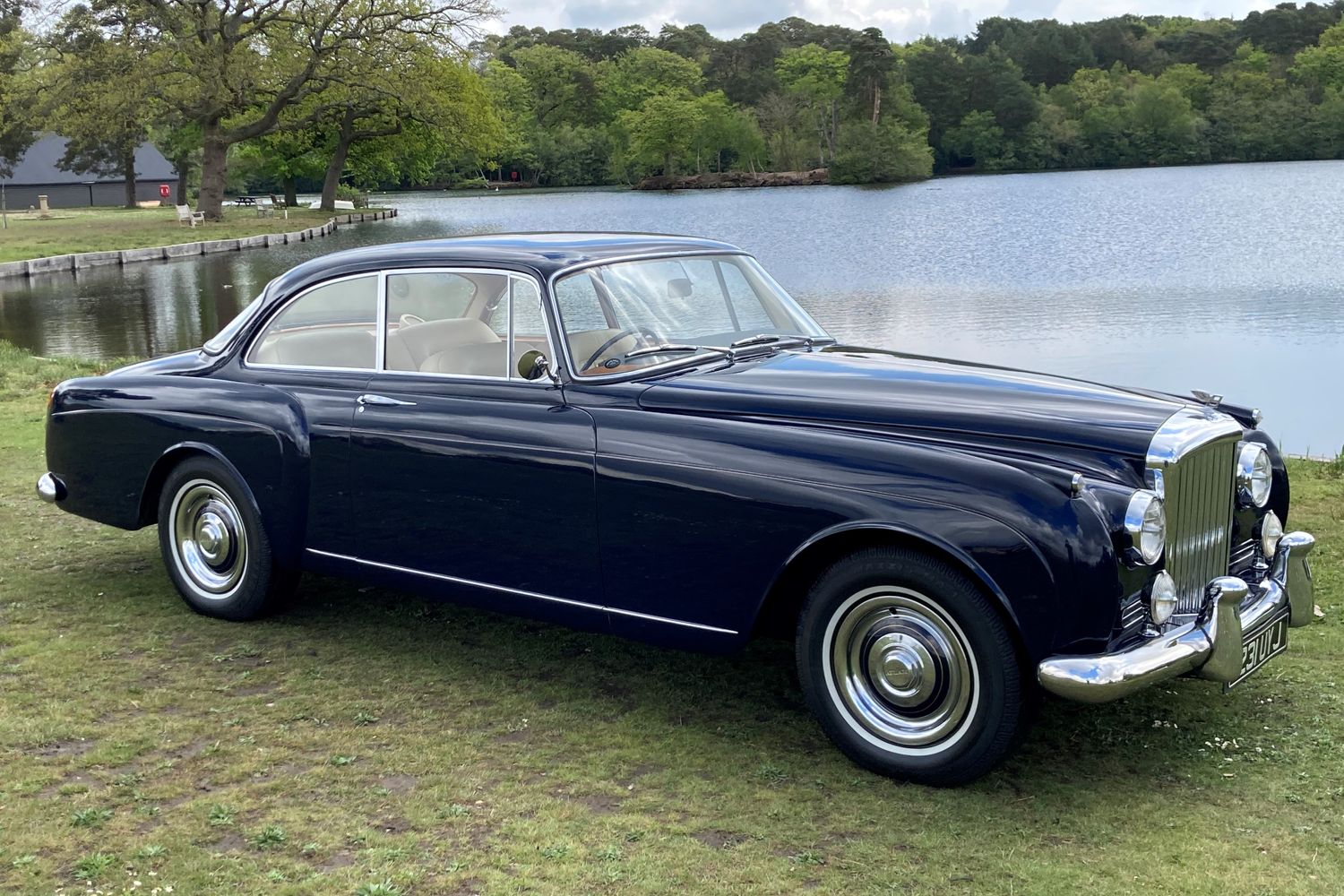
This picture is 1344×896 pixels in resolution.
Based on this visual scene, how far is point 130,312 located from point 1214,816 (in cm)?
2631

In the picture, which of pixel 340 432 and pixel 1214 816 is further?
pixel 340 432

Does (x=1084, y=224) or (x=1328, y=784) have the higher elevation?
(x=1084, y=224)

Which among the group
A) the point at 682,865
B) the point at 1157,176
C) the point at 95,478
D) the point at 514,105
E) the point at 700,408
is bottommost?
the point at 682,865

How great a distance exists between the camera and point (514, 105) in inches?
4633

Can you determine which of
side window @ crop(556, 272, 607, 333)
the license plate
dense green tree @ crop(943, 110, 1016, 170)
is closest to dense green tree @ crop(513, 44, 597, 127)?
dense green tree @ crop(943, 110, 1016, 170)

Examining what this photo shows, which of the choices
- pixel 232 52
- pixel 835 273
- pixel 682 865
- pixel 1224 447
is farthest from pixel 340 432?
pixel 232 52

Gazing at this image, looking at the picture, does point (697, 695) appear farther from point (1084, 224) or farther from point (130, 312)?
point (1084, 224)

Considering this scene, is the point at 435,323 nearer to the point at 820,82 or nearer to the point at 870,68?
the point at 870,68

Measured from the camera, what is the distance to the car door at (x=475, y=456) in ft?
15.4

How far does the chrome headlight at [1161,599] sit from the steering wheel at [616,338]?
6.97ft

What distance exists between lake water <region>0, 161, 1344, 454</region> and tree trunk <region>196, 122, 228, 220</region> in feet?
23.6

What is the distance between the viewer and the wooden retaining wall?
3622cm

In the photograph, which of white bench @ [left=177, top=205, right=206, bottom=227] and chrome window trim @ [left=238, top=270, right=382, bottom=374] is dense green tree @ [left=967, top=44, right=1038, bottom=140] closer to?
white bench @ [left=177, top=205, right=206, bottom=227]

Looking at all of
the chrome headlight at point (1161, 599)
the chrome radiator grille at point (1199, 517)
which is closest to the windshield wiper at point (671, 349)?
the chrome radiator grille at point (1199, 517)
